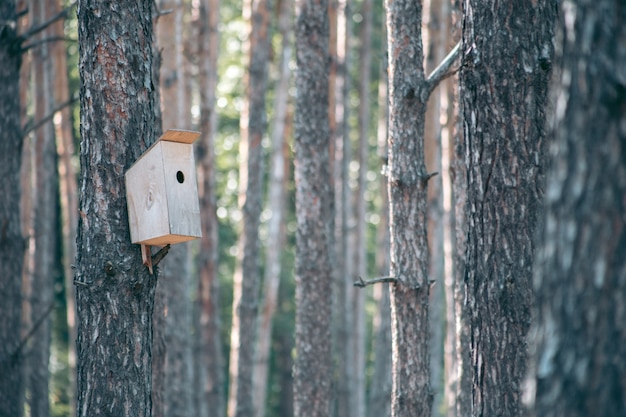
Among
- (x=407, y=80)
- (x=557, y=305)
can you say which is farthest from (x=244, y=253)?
(x=557, y=305)

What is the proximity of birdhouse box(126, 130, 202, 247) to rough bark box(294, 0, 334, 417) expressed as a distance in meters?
4.04

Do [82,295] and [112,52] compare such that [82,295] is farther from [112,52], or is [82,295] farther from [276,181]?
[276,181]

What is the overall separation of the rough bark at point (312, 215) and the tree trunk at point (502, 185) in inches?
169

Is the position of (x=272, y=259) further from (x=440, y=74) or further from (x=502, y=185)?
(x=502, y=185)

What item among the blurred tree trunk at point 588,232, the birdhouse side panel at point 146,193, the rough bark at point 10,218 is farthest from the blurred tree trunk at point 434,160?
the blurred tree trunk at point 588,232

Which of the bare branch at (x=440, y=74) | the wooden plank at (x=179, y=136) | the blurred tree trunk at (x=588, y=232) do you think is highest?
the bare branch at (x=440, y=74)

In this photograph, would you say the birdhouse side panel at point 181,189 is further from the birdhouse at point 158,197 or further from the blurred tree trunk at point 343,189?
the blurred tree trunk at point 343,189

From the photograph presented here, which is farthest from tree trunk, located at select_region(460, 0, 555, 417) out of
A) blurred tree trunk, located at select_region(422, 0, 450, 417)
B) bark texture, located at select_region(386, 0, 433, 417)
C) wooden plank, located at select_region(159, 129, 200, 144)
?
blurred tree trunk, located at select_region(422, 0, 450, 417)

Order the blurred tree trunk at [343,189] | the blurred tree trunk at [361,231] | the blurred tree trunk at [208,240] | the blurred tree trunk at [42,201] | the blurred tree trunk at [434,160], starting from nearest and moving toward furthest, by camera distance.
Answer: the blurred tree trunk at [42,201], the blurred tree trunk at [208,240], the blurred tree trunk at [434,160], the blurred tree trunk at [343,189], the blurred tree trunk at [361,231]

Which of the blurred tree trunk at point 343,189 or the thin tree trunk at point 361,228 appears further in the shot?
the thin tree trunk at point 361,228

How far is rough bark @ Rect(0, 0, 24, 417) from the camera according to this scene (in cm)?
781

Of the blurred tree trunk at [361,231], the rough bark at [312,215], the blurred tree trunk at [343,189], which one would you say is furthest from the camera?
the blurred tree trunk at [361,231]

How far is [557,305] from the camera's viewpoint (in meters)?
3.04

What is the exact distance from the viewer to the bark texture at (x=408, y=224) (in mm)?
6633
